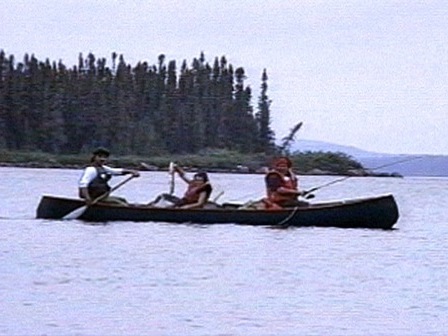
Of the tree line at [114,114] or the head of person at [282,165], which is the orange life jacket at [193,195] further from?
the tree line at [114,114]

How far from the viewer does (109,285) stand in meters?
27.5

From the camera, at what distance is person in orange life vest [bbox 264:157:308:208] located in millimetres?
41000

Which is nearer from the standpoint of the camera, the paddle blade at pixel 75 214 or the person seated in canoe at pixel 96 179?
the person seated in canoe at pixel 96 179

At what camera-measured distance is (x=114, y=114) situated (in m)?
181

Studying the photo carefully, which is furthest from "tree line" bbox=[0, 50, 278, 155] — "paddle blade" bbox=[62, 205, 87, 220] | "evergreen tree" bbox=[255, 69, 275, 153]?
"paddle blade" bbox=[62, 205, 87, 220]

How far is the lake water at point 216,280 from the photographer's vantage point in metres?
23.1

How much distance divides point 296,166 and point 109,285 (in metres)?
153

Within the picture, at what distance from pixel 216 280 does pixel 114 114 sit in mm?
152343

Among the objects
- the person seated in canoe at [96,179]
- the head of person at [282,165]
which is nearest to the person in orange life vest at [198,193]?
the person seated in canoe at [96,179]

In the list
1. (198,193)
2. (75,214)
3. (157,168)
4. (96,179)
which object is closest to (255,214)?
(198,193)

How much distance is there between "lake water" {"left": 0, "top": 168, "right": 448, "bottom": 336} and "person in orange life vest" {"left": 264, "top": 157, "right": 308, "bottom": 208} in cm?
72

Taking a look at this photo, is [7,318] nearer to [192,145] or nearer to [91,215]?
[91,215]

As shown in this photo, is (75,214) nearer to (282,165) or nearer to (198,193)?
(198,193)

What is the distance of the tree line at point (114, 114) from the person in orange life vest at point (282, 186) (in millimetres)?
133339
